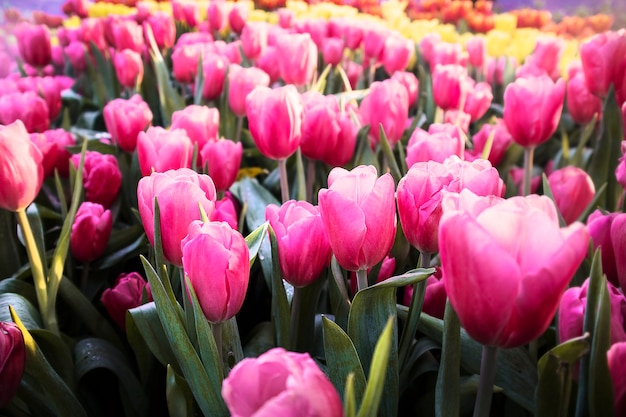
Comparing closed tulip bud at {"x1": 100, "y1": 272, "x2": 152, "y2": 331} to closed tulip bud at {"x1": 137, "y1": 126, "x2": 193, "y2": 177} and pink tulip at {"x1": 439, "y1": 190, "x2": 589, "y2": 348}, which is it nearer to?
closed tulip bud at {"x1": 137, "y1": 126, "x2": 193, "y2": 177}

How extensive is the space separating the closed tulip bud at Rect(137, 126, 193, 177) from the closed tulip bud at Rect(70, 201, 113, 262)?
0.10m

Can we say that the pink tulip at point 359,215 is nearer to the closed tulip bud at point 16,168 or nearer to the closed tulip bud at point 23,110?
the closed tulip bud at point 16,168

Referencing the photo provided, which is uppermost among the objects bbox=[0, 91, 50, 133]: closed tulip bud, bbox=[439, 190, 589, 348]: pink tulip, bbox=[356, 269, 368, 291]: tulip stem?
bbox=[439, 190, 589, 348]: pink tulip

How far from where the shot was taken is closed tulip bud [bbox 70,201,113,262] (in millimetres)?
818

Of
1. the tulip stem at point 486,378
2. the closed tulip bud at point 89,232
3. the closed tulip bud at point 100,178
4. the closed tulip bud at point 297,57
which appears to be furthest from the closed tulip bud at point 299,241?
the closed tulip bud at point 297,57

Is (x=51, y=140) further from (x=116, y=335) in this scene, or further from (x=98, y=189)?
(x=116, y=335)

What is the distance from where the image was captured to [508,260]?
14.2 inches

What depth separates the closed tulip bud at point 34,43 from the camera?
1784 mm

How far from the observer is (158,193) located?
0.56 m

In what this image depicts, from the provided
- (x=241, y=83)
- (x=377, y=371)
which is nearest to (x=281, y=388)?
(x=377, y=371)

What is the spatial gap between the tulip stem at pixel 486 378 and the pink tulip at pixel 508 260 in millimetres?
40

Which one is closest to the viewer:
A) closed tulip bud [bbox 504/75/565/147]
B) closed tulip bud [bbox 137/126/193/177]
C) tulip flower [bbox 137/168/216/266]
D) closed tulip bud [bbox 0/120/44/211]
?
tulip flower [bbox 137/168/216/266]

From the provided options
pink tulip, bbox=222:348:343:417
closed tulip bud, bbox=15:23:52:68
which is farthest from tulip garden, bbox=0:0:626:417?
closed tulip bud, bbox=15:23:52:68

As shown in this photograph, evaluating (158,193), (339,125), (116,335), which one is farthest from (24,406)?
(339,125)
